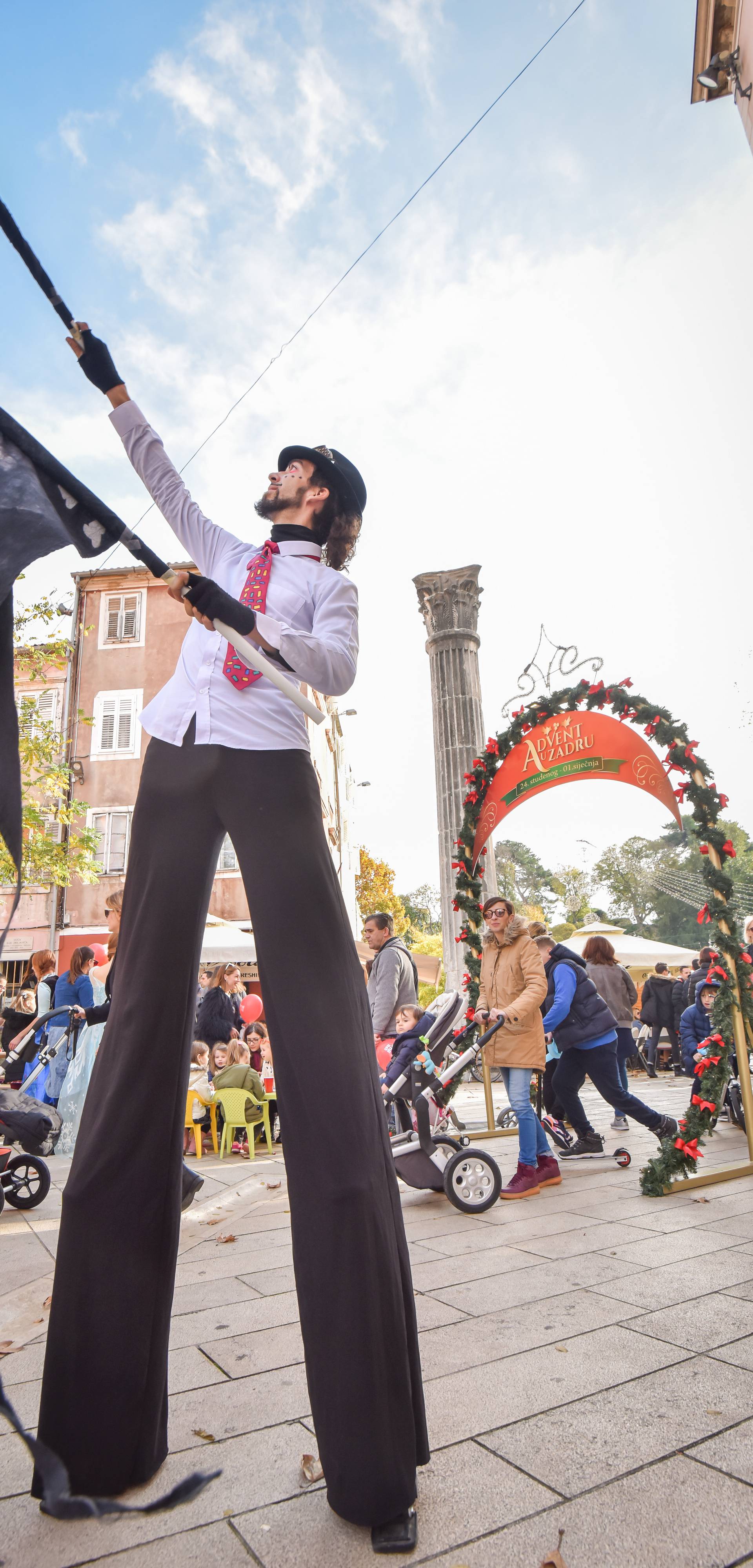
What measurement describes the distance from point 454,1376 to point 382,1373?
982 millimetres

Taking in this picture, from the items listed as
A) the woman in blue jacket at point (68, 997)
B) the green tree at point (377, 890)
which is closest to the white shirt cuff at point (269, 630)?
the woman in blue jacket at point (68, 997)

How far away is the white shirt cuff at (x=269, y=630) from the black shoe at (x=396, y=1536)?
1.62 m

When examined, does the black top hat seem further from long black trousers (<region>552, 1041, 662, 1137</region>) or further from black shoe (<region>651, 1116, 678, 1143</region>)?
long black trousers (<region>552, 1041, 662, 1137</region>)

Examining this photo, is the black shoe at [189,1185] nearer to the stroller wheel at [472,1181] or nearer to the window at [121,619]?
the stroller wheel at [472,1181]

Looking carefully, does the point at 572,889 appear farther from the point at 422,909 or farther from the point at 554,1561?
the point at 554,1561

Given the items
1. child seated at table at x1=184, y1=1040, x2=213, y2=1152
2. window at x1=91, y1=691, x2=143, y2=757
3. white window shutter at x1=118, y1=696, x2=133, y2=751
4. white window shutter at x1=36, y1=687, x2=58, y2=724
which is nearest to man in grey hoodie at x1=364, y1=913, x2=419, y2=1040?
child seated at table at x1=184, y1=1040, x2=213, y2=1152

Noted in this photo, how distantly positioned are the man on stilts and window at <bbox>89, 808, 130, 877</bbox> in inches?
875

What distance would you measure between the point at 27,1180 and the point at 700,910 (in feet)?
15.3

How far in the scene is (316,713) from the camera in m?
1.71

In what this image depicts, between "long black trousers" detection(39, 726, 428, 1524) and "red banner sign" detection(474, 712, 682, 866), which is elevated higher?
"red banner sign" detection(474, 712, 682, 866)

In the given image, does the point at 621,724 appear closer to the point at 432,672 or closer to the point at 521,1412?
the point at 521,1412

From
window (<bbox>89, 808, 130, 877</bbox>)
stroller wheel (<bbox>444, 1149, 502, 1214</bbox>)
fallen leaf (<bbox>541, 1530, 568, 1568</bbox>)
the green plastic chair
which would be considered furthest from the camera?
window (<bbox>89, 808, 130, 877</bbox>)

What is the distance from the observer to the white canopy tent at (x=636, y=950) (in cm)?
1891

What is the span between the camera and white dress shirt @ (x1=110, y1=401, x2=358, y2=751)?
1.91 meters
